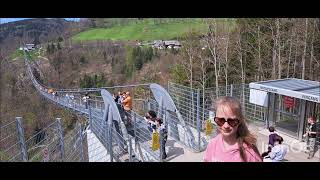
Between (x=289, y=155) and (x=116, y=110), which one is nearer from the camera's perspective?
(x=289, y=155)

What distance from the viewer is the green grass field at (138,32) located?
1905 inches

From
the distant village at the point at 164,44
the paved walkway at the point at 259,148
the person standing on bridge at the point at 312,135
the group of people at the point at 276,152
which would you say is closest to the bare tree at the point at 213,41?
the paved walkway at the point at 259,148

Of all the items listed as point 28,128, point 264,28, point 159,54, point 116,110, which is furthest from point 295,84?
point 159,54

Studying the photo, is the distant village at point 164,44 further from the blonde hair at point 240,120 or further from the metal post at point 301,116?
the blonde hair at point 240,120

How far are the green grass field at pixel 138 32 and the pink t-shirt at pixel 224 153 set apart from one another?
43722 millimetres

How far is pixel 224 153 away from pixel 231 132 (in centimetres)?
9

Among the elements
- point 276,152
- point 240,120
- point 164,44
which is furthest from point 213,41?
point 164,44

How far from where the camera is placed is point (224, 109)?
1.54 metres

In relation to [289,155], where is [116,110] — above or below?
above

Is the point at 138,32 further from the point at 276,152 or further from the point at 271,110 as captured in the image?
the point at 276,152
